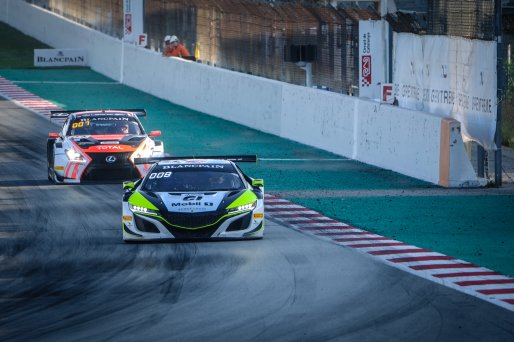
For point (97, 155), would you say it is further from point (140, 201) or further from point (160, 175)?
point (140, 201)

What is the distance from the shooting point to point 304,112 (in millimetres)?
33594

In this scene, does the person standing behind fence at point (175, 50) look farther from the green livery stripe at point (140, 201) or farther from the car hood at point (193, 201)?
the car hood at point (193, 201)

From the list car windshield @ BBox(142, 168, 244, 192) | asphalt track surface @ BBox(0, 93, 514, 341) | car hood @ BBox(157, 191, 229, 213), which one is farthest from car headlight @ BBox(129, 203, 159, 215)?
car windshield @ BBox(142, 168, 244, 192)

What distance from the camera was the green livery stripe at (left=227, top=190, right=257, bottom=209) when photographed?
18.5 meters

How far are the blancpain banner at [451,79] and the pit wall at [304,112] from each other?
636mm

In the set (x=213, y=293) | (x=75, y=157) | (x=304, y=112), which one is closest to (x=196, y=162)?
(x=213, y=293)

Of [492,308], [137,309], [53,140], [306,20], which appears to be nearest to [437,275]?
[492,308]

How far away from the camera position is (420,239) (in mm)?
19125

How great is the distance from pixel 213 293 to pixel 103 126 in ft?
41.8

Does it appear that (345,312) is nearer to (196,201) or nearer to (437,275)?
(437,275)

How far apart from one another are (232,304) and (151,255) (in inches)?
148

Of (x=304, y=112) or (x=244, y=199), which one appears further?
(x=304, y=112)

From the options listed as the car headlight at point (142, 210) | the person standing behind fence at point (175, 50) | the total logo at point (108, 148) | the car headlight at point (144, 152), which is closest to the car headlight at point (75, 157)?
the total logo at point (108, 148)

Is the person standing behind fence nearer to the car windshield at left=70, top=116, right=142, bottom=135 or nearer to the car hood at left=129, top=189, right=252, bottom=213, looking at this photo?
the car windshield at left=70, top=116, right=142, bottom=135
